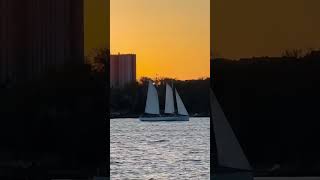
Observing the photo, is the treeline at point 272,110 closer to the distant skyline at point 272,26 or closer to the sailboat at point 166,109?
the distant skyline at point 272,26

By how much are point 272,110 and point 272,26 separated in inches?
30.0

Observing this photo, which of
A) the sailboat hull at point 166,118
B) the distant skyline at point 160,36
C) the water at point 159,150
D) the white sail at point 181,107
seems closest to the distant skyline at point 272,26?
the water at point 159,150

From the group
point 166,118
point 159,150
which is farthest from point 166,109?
point 159,150

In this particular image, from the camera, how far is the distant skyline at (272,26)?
23.0 feet

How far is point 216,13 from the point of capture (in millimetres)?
6852

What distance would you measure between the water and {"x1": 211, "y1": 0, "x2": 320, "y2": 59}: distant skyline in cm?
566

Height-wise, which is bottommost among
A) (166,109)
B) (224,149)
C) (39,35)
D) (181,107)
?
(166,109)

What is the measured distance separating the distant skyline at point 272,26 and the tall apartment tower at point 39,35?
1.36m

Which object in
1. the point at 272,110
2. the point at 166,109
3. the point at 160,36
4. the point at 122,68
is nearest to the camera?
the point at 272,110

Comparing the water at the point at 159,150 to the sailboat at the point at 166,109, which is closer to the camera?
the water at the point at 159,150

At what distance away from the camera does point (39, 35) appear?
686 centimetres

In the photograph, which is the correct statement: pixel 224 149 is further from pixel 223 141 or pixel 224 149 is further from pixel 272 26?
pixel 272 26

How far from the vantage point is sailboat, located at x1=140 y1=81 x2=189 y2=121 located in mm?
30234

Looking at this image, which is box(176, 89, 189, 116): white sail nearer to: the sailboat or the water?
the sailboat
